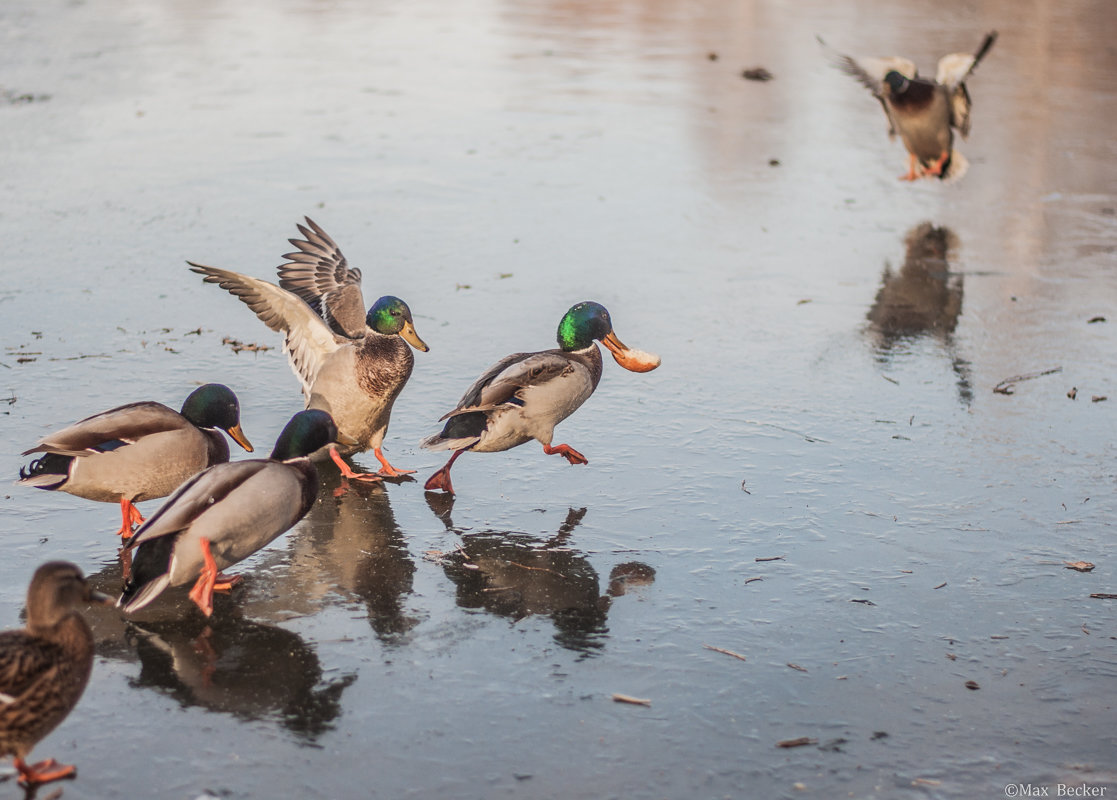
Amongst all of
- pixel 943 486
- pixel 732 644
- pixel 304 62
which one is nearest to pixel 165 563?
pixel 732 644

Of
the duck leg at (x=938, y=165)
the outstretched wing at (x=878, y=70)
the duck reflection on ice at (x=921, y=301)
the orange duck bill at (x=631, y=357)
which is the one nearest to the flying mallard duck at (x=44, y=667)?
the orange duck bill at (x=631, y=357)

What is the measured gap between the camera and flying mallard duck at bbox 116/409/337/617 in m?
3.72

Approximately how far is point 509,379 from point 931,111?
5.98 m

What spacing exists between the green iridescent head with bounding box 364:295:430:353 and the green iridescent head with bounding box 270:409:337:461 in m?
1.03

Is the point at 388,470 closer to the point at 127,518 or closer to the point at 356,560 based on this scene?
the point at 356,560

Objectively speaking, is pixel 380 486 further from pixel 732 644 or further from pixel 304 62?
pixel 304 62

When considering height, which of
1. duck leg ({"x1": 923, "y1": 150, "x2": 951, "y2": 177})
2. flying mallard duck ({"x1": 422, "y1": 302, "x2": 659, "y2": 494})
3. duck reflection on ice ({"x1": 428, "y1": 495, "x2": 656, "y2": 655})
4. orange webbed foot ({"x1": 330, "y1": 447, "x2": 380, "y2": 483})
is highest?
duck leg ({"x1": 923, "y1": 150, "x2": 951, "y2": 177})

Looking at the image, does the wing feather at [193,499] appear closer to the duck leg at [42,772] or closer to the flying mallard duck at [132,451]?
the flying mallard duck at [132,451]

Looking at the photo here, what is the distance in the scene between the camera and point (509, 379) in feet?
16.1

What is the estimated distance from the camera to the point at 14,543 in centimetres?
420

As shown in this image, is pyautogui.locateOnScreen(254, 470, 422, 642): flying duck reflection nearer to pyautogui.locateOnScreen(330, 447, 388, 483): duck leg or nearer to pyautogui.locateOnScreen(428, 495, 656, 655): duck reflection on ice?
pyautogui.locateOnScreen(330, 447, 388, 483): duck leg

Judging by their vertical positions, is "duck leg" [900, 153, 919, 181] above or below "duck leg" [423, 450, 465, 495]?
above

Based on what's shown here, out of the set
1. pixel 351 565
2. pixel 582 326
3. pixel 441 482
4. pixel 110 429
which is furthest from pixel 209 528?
pixel 582 326

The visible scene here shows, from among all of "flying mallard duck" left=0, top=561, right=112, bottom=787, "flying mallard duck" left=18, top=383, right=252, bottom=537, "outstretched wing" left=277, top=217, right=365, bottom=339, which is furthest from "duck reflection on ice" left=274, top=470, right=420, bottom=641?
"outstretched wing" left=277, top=217, right=365, bottom=339
